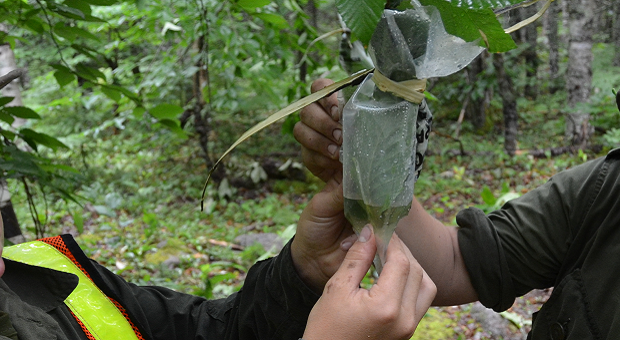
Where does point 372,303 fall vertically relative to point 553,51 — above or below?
above

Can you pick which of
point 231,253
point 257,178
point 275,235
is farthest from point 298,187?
point 231,253

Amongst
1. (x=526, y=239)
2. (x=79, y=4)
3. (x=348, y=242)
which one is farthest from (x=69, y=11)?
(x=526, y=239)

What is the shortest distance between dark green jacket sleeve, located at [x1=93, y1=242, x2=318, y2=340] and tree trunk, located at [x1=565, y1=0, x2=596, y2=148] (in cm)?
634

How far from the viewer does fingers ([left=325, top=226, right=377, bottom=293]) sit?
0.93m

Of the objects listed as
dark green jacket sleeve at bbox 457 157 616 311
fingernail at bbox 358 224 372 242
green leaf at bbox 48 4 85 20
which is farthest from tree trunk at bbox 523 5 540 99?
fingernail at bbox 358 224 372 242

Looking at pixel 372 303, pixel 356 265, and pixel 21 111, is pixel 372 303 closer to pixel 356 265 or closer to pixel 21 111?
pixel 356 265

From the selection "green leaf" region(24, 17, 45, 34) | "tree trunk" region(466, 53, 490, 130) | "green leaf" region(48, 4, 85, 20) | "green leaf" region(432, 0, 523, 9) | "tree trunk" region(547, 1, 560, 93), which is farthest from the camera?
"tree trunk" region(547, 1, 560, 93)

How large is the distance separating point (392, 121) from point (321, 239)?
0.44 metres

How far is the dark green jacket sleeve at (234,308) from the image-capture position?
50.7 inches

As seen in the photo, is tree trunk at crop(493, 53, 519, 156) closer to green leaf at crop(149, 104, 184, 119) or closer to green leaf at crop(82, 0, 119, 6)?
green leaf at crop(149, 104, 184, 119)

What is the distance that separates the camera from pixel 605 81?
7.06 m

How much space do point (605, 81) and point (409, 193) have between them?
24.8ft

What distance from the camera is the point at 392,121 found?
3.00 ft

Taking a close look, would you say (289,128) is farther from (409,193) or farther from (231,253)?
(231,253)
